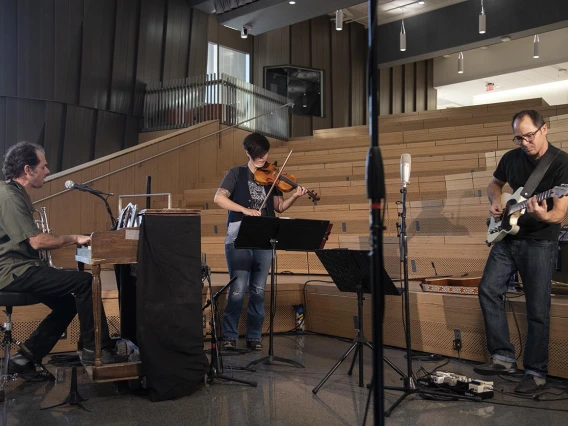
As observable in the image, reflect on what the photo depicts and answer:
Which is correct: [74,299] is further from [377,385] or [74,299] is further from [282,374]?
[377,385]

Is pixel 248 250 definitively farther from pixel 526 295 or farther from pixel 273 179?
pixel 526 295

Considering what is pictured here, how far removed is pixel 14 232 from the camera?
321 centimetres

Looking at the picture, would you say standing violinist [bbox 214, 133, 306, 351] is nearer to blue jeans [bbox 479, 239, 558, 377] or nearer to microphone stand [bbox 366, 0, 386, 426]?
blue jeans [bbox 479, 239, 558, 377]

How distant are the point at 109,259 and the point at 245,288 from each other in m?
1.32

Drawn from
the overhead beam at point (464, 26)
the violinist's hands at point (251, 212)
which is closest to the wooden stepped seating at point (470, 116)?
the overhead beam at point (464, 26)

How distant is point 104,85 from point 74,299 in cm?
609

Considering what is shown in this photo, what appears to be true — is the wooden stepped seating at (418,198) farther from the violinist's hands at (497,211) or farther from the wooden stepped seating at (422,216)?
the violinist's hands at (497,211)

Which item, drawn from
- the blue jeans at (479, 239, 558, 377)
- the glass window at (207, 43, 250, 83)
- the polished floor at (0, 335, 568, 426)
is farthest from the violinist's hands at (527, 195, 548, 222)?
the glass window at (207, 43, 250, 83)

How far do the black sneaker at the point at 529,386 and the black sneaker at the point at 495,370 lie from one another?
0.23m

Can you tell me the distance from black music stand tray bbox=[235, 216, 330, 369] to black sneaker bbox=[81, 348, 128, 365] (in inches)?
30.4

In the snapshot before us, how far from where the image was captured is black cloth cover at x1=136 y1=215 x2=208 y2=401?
300cm

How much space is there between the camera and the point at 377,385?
153cm

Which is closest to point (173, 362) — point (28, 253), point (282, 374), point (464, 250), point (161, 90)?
point (282, 374)

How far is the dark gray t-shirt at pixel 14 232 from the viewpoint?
10.5 ft
